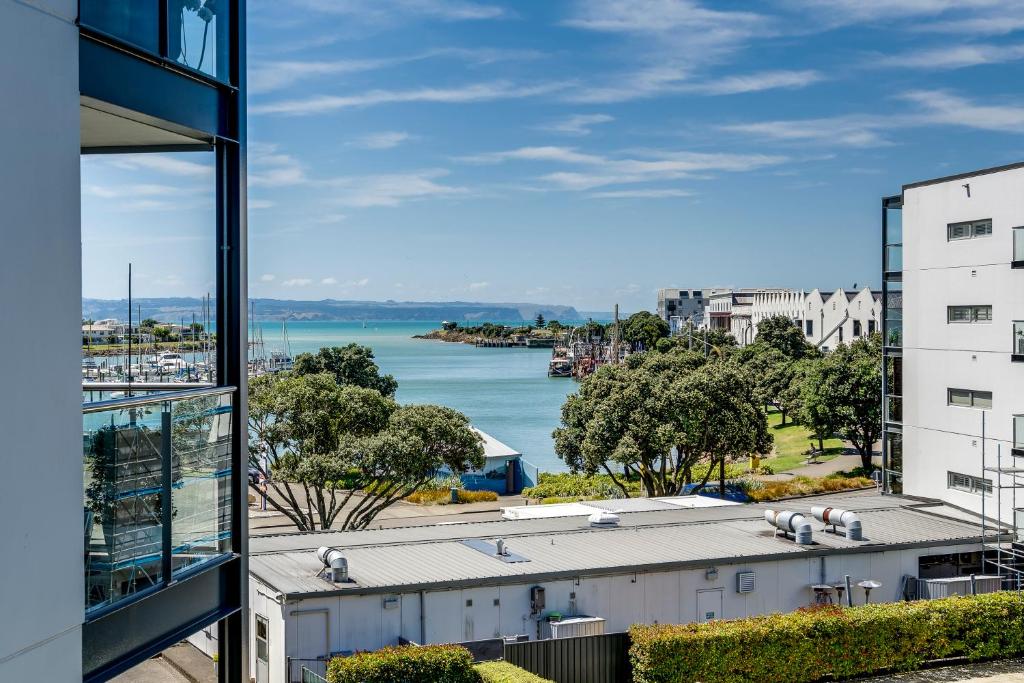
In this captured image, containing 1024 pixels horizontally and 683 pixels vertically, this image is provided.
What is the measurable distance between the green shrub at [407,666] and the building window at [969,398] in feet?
44.2

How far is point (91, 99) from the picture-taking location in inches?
209

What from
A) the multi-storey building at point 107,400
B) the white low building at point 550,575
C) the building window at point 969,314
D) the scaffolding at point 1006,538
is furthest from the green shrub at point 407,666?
the building window at point 969,314

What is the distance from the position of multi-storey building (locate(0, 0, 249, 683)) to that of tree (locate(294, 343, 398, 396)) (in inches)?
2094

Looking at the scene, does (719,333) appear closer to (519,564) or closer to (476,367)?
(476,367)

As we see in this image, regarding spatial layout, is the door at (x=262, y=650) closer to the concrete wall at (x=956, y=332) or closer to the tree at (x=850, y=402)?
the concrete wall at (x=956, y=332)

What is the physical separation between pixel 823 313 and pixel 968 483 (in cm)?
9829

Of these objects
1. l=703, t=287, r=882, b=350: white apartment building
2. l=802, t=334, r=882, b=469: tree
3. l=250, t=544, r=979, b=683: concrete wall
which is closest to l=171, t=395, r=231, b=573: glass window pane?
l=250, t=544, r=979, b=683: concrete wall

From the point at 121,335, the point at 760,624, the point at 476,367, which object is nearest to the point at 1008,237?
the point at 760,624

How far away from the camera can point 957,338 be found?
2164 cm

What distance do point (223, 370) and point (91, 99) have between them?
204cm

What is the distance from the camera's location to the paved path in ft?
48.5

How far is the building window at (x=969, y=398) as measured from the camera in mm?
20906

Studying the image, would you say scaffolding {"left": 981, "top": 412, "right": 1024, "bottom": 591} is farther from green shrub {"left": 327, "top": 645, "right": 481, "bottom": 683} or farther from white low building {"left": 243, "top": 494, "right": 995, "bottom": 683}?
green shrub {"left": 327, "top": 645, "right": 481, "bottom": 683}

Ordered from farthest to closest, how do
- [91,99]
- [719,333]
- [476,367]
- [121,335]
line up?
[476,367] < [719,333] < [121,335] < [91,99]
